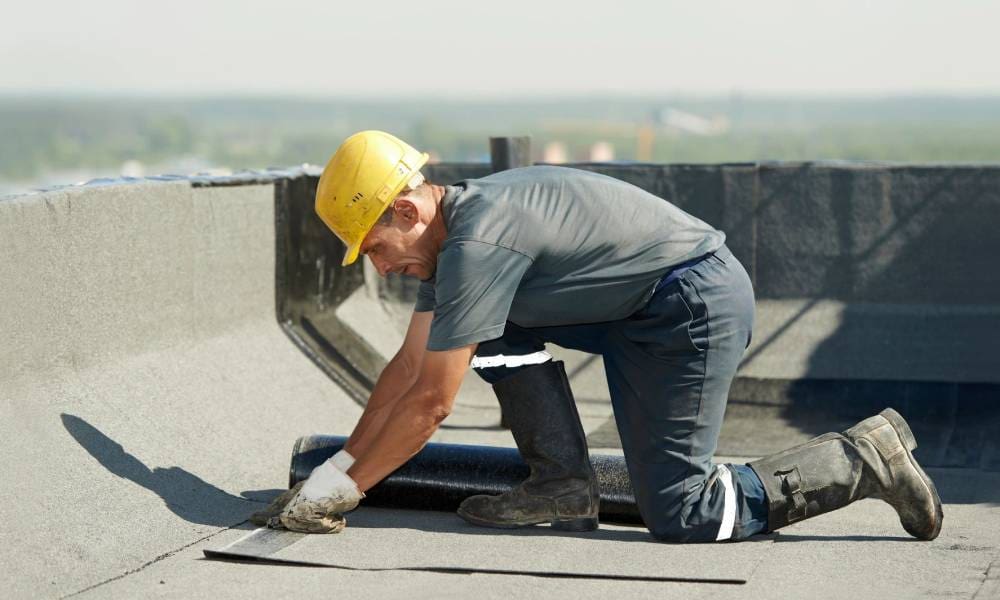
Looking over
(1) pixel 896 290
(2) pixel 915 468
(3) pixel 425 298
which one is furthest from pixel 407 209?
(1) pixel 896 290

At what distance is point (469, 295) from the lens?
4137mm

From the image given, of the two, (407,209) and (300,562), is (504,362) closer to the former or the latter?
(407,209)

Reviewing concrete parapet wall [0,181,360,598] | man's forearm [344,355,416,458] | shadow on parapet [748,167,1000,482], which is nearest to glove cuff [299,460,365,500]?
man's forearm [344,355,416,458]

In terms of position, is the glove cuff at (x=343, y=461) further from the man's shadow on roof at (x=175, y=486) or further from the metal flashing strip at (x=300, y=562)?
the man's shadow on roof at (x=175, y=486)

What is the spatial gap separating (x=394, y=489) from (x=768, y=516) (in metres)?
1.38

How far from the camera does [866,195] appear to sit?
7.36 metres

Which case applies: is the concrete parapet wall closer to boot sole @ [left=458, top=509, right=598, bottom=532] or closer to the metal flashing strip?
the metal flashing strip

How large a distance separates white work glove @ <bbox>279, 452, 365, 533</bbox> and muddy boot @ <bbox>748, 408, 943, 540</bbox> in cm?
141

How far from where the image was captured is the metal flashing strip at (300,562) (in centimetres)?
411

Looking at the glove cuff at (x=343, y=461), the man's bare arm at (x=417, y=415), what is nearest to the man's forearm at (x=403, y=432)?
the man's bare arm at (x=417, y=415)

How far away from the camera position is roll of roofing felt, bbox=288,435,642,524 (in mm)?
4902

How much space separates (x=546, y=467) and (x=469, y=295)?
91 centimetres

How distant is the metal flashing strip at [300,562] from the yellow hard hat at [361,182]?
0.96m

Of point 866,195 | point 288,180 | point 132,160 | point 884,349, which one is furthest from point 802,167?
point 132,160
